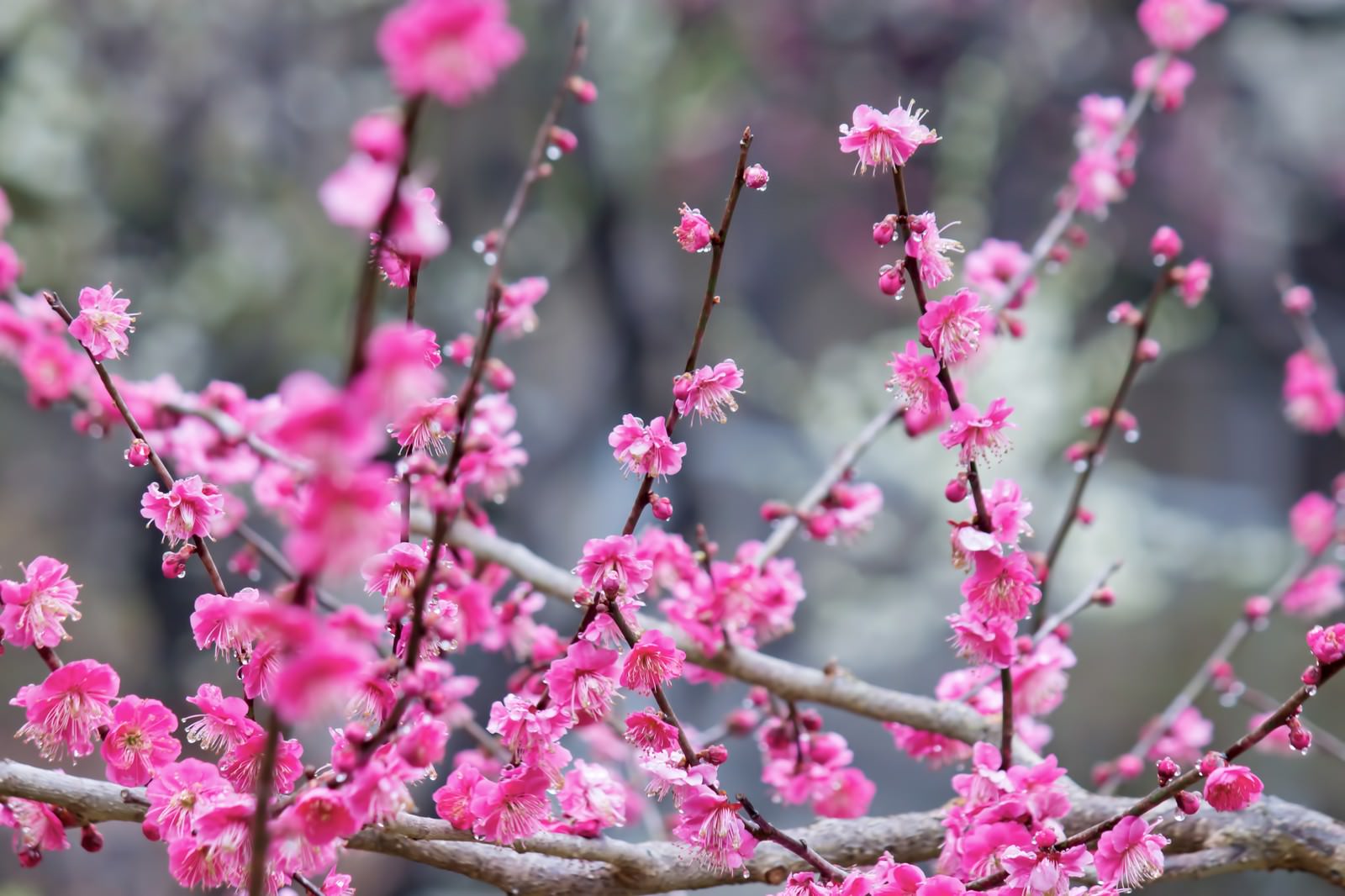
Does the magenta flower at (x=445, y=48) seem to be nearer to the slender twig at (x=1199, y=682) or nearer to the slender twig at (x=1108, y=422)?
the slender twig at (x=1108, y=422)

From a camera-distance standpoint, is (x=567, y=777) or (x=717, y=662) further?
(x=717, y=662)

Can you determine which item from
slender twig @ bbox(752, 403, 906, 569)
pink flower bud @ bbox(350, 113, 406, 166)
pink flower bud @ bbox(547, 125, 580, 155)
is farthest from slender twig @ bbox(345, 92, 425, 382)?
slender twig @ bbox(752, 403, 906, 569)

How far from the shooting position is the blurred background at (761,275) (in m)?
1.99

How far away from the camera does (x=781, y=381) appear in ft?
8.04

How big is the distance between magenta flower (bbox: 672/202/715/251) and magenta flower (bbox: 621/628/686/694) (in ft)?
0.64

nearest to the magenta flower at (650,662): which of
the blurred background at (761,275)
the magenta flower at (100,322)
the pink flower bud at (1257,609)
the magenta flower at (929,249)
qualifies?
the magenta flower at (929,249)

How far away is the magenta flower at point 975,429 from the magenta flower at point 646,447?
130mm

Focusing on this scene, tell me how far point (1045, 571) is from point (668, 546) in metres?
0.25

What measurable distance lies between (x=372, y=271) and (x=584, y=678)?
0.29 meters

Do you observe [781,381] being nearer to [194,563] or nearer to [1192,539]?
[1192,539]

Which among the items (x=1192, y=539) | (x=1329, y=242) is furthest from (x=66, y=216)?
(x=1329, y=242)

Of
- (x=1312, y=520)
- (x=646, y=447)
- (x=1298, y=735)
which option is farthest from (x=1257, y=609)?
(x=646, y=447)

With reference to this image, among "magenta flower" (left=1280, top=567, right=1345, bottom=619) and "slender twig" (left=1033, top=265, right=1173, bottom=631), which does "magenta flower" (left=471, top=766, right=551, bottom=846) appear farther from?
"magenta flower" (left=1280, top=567, right=1345, bottom=619)

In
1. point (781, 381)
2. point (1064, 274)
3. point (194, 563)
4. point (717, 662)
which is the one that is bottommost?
point (717, 662)
